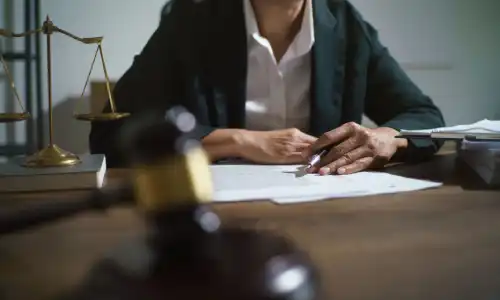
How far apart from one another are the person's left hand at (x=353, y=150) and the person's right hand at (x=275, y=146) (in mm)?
37

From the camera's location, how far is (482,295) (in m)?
0.37

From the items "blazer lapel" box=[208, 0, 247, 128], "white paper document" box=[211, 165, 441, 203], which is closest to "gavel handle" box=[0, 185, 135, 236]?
"white paper document" box=[211, 165, 441, 203]

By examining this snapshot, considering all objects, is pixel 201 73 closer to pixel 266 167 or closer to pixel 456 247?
pixel 266 167

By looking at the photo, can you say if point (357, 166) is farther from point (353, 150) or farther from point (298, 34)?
point (298, 34)

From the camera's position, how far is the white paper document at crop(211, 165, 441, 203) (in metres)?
0.70

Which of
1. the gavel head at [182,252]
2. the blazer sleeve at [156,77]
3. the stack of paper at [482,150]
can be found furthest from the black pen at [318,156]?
the gavel head at [182,252]

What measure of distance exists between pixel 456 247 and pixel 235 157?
0.61 metres

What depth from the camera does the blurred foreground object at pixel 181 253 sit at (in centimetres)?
32

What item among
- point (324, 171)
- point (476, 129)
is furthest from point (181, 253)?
point (476, 129)

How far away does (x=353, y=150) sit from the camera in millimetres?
935

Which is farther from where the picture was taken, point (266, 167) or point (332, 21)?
point (332, 21)

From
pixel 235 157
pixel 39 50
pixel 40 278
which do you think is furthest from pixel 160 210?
pixel 39 50

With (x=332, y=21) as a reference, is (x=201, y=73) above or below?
below

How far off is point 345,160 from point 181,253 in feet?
1.92
